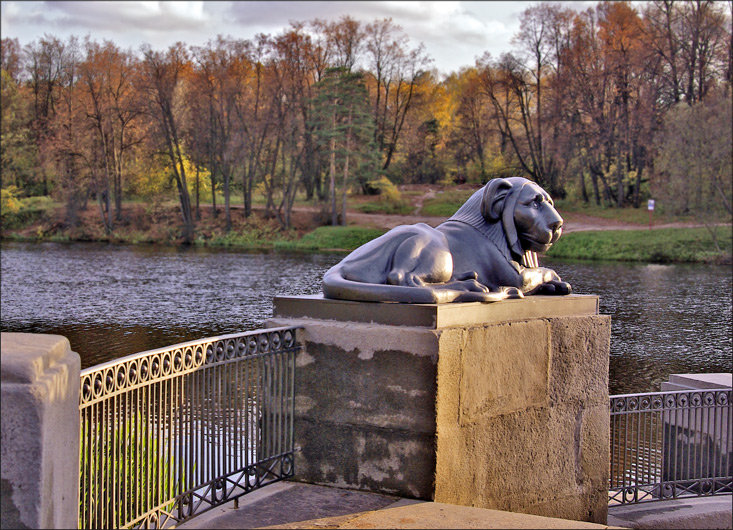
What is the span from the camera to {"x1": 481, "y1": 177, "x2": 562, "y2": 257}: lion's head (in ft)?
20.6

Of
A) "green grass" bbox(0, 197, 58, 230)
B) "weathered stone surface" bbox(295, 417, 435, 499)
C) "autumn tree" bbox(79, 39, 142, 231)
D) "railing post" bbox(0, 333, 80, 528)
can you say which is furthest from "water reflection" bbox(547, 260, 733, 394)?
"green grass" bbox(0, 197, 58, 230)

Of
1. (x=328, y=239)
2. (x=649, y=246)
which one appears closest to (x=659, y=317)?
(x=649, y=246)

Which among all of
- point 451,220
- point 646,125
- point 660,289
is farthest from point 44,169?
point 451,220

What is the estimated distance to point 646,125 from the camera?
175 ft

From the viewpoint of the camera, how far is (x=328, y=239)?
4938 centimetres

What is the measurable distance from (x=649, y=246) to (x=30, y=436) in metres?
42.9

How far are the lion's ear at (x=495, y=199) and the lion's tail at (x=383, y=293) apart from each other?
1.03 m

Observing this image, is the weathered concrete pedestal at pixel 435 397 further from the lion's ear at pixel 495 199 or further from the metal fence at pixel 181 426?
the lion's ear at pixel 495 199

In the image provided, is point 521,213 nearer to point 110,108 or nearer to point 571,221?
point 571,221

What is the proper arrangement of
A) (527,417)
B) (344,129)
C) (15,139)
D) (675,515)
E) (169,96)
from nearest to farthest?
(527,417) → (675,515) → (344,129) → (169,96) → (15,139)

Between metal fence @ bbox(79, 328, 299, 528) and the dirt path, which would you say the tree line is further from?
metal fence @ bbox(79, 328, 299, 528)

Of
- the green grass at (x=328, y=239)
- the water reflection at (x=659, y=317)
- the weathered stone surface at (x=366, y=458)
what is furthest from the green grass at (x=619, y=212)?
the weathered stone surface at (x=366, y=458)

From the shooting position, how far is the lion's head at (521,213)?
6.28 m

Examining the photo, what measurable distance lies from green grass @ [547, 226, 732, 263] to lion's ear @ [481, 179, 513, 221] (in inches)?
1437
